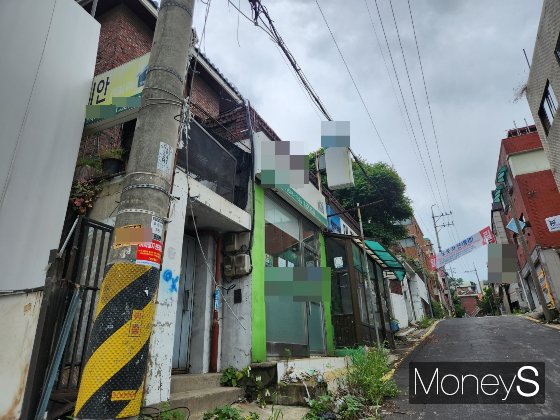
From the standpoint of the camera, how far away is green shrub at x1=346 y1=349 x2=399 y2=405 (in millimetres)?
6012

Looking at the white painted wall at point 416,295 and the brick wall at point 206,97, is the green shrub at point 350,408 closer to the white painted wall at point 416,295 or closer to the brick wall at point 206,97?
the brick wall at point 206,97

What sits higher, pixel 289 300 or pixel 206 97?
pixel 206 97

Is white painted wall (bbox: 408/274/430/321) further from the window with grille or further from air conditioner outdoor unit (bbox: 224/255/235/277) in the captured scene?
air conditioner outdoor unit (bbox: 224/255/235/277)

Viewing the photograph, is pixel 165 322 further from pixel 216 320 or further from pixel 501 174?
pixel 501 174

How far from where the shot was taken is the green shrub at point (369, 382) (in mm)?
6012

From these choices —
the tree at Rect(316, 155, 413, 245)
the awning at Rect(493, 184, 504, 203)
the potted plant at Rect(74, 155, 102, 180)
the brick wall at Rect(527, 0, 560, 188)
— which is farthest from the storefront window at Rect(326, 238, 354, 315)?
the awning at Rect(493, 184, 504, 203)

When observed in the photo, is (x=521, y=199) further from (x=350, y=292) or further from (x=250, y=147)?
(x=250, y=147)

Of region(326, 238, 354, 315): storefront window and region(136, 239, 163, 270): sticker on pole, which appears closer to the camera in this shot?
region(136, 239, 163, 270): sticker on pole

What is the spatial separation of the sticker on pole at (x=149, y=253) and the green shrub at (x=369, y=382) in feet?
16.4

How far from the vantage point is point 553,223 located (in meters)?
21.6

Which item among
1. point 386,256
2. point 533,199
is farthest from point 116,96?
point 533,199

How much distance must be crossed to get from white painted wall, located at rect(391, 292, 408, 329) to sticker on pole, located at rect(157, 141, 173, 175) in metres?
19.5

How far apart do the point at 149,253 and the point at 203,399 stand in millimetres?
3428

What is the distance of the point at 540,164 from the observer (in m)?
23.5
